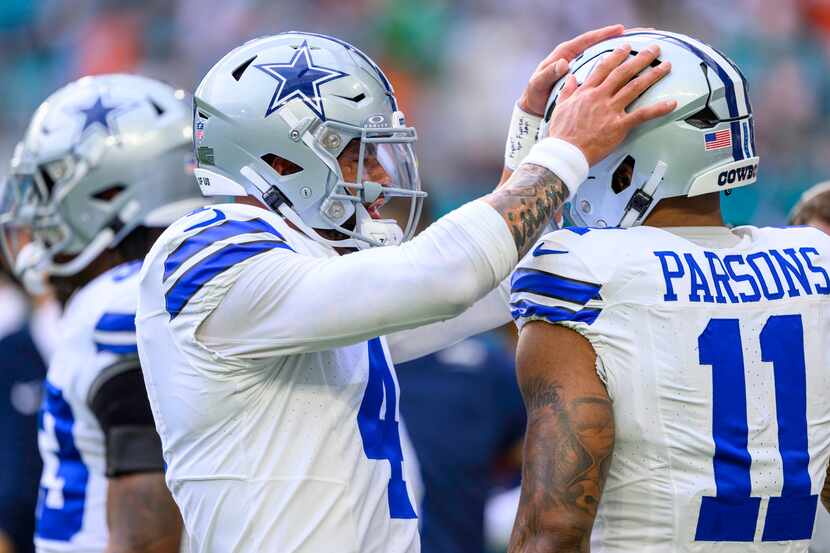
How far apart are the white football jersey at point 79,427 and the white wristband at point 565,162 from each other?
1208 millimetres

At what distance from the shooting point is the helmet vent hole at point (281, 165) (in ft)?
7.99

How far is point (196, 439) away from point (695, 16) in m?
6.85

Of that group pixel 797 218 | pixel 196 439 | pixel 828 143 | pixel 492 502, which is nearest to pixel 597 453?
pixel 196 439

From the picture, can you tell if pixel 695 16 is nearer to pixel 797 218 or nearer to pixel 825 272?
pixel 797 218

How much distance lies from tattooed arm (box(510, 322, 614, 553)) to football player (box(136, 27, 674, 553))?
0.20 m

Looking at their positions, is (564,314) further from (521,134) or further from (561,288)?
(521,134)

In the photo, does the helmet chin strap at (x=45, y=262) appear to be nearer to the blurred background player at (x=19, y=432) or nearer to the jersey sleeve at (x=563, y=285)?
the blurred background player at (x=19, y=432)

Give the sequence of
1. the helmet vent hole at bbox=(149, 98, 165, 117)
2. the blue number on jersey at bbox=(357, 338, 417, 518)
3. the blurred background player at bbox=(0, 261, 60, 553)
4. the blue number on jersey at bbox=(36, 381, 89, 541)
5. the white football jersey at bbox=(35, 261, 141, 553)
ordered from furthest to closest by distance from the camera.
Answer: the blurred background player at bbox=(0, 261, 60, 553), the helmet vent hole at bbox=(149, 98, 165, 117), the blue number on jersey at bbox=(36, 381, 89, 541), the white football jersey at bbox=(35, 261, 141, 553), the blue number on jersey at bbox=(357, 338, 417, 518)

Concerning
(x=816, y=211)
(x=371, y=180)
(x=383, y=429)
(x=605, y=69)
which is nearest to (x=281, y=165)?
(x=371, y=180)

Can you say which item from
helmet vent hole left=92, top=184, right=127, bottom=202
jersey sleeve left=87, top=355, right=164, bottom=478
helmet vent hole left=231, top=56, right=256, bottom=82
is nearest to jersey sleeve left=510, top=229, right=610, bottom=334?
helmet vent hole left=231, top=56, right=256, bottom=82

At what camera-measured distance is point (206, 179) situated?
2.51 metres

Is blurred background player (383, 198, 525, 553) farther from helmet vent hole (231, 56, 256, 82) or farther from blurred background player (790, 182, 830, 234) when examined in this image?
helmet vent hole (231, 56, 256, 82)

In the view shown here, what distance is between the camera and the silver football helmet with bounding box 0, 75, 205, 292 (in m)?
3.43

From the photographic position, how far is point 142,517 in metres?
2.84
